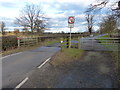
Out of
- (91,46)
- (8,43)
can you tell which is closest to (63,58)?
(91,46)

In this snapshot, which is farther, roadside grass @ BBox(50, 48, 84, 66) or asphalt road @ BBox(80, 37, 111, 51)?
asphalt road @ BBox(80, 37, 111, 51)

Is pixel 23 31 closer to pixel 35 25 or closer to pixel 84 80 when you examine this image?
pixel 35 25

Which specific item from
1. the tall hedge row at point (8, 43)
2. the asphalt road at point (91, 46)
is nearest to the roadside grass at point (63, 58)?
the asphalt road at point (91, 46)

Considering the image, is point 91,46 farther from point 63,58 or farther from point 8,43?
point 8,43

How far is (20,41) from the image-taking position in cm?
1630

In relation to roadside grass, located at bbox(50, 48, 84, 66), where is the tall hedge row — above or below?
above

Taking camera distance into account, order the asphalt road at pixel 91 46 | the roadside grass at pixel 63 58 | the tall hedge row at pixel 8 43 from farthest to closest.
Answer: the asphalt road at pixel 91 46 < the tall hedge row at pixel 8 43 < the roadside grass at pixel 63 58

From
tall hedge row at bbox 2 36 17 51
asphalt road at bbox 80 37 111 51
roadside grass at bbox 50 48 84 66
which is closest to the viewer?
roadside grass at bbox 50 48 84 66

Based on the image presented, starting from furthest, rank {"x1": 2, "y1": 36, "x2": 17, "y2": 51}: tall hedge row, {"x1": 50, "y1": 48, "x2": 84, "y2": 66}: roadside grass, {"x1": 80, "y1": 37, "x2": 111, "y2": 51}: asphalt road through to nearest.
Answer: {"x1": 80, "y1": 37, "x2": 111, "y2": 51}: asphalt road
{"x1": 2, "y1": 36, "x2": 17, "y2": 51}: tall hedge row
{"x1": 50, "y1": 48, "x2": 84, "y2": 66}: roadside grass

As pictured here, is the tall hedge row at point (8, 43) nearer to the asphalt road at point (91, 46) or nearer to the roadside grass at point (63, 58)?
the roadside grass at point (63, 58)

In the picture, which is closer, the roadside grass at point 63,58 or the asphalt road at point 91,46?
the roadside grass at point 63,58

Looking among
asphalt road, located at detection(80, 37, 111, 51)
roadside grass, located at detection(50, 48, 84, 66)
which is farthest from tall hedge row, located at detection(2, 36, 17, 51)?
asphalt road, located at detection(80, 37, 111, 51)

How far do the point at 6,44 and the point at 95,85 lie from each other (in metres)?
12.7

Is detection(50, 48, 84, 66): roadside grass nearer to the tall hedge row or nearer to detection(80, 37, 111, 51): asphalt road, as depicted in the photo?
detection(80, 37, 111, 51): asphalt road
